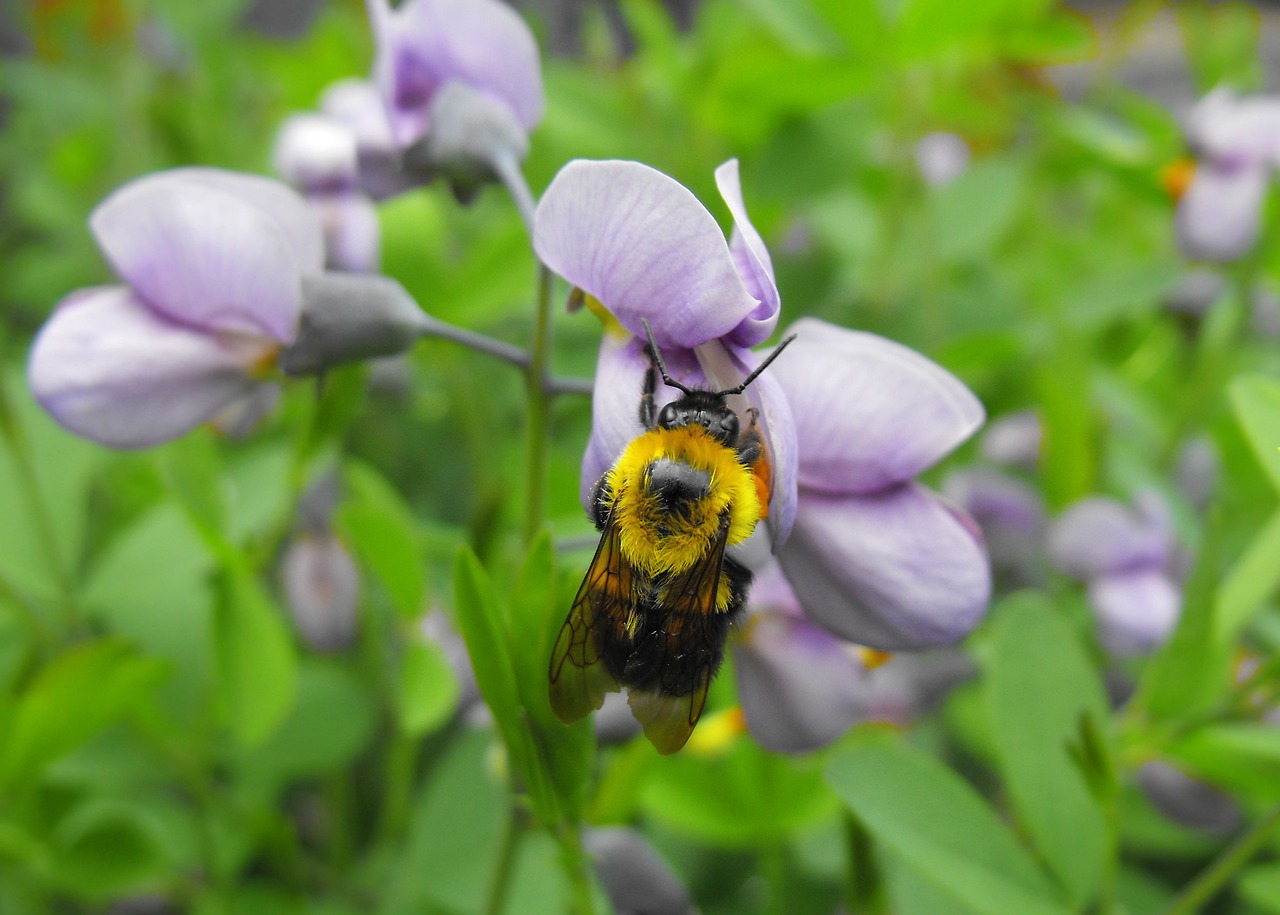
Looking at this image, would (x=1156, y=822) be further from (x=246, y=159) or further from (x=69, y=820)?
(x=246, y=159)

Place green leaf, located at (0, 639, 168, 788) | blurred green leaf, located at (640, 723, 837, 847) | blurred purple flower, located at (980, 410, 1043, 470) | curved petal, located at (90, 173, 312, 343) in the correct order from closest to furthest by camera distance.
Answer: curved petal, located at (90, 173, 312, 343), green leaf, located at (0, 639, 168, 788), blurred green leaf, located at (640, 723, 837, 847), blurred purple flower, located at (980, 410, 1043, 470)

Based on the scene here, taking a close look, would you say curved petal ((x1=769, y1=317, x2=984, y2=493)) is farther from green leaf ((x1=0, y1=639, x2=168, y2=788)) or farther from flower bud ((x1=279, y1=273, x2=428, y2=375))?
green leaf ((x1=0, y1=639, x2=168, y2=788))

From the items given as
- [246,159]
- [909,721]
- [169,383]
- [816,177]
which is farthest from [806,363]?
[246,159]

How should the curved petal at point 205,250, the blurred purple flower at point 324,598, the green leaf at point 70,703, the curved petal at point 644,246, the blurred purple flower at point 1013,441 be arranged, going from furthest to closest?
1. the blurred purple flower at point 1013,441
2. the blurred purple flower at point 324,598
3. the green leaf at point 70,703
4. the curved petal at point 205,250
5. the curved petal at point 644,246

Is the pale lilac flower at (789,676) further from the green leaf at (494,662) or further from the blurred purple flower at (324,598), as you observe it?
the blurred purple flower at (324,598)

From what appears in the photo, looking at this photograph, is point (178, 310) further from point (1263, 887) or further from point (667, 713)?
point (1263, 887)

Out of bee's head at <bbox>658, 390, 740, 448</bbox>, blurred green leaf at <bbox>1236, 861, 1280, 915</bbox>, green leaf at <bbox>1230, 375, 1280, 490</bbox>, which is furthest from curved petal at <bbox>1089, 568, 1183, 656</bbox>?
bee's head at <bbox>658, 390, 740, 448</bbox>

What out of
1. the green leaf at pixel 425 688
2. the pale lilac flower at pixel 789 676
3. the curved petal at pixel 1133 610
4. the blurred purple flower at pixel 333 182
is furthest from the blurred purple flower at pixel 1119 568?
the blurred purple flower at pixel 333 182
